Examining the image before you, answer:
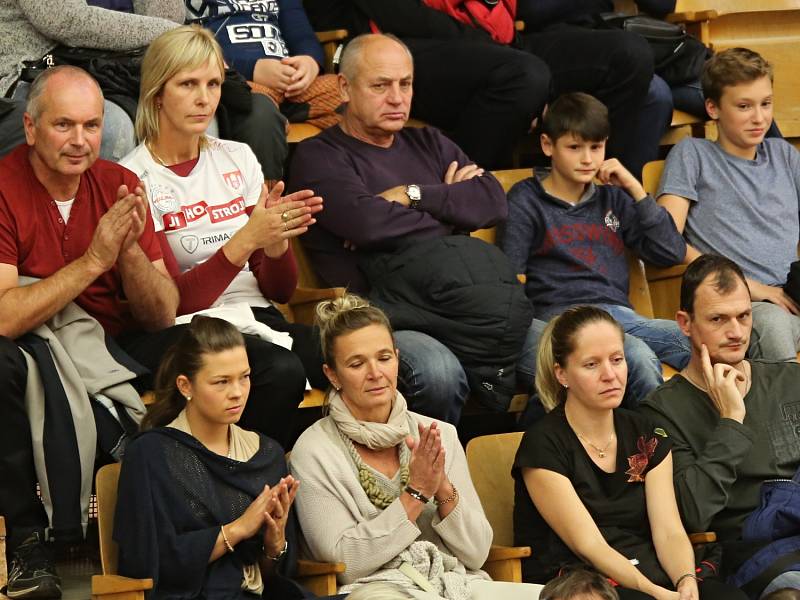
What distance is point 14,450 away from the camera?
134 inches

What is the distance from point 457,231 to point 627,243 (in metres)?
0.65

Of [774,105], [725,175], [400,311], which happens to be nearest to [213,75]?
[400,311]

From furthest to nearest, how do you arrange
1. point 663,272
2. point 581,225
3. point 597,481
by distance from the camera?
point 663,272
point 581,225
point 597,481

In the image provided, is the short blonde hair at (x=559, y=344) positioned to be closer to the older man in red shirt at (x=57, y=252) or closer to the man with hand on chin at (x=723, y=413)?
the man with hand on chin at (x=723, y=413)

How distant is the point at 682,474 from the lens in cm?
377

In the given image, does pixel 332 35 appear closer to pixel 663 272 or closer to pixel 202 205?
pixel 202 205

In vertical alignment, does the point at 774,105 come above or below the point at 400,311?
above

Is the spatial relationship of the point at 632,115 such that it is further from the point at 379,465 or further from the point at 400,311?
the point at 379,465

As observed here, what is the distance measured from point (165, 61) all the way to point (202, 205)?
1.36ft

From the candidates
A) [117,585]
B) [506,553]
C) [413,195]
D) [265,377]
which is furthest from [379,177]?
[117,585]

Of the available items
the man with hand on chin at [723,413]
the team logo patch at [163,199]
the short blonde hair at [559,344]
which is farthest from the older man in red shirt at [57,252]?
the man with hand on chin at [723,413]

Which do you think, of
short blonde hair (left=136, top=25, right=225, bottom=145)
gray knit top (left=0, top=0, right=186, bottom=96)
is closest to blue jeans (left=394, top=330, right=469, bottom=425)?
short blonde hair (left=136, top=25, right=225, bottom=145)

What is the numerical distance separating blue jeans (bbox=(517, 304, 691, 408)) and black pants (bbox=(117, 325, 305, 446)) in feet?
2.69

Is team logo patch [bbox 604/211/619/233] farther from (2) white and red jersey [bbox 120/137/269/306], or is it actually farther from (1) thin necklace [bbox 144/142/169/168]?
(1) thin necklace [bbox 144/142/169/168]
